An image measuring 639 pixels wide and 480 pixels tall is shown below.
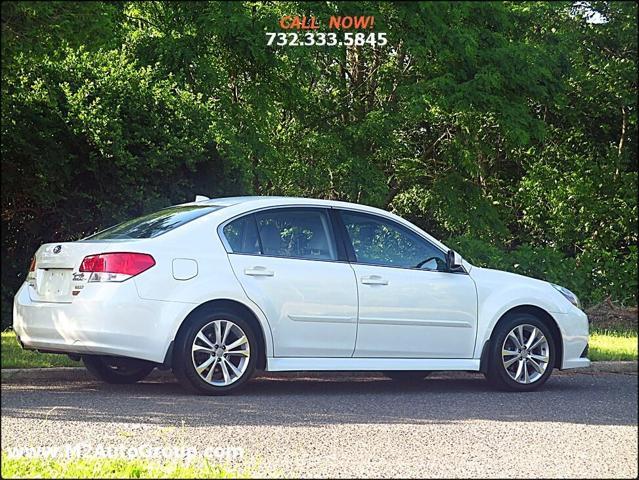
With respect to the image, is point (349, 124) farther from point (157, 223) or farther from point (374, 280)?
point (157, 223)

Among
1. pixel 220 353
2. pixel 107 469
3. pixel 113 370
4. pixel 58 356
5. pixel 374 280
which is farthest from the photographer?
pixel 58 356

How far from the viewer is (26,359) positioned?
37.8 ft

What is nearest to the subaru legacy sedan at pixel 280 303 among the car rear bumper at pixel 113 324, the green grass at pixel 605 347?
the car rear bumper at pixel 113 324

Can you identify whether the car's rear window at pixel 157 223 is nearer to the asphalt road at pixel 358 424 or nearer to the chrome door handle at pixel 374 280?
the asphalt road at pixel 358 424

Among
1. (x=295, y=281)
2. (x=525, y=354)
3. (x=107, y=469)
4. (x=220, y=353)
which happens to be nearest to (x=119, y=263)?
(x=220, y=353)

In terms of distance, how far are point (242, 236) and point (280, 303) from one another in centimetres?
70

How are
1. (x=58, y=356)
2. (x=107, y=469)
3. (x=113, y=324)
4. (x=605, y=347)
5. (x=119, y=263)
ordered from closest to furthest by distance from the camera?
(x=107, y=469)
(x=113, y=324)
(x=119, y=263)
(x=58, y=356)
(x=605, y=347)

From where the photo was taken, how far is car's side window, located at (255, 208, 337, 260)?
1027 centimetres

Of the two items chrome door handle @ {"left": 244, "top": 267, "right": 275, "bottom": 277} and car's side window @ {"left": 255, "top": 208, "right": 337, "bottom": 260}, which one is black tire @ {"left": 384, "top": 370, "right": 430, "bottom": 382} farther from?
chrome door handle @ {"left": 244, "top": 267, "right": 275, "bottom": 277}

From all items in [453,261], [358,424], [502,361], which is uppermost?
[453,261]

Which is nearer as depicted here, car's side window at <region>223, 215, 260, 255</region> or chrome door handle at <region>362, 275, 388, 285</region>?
car's side window at <region>223, 215, 260, 255</region>

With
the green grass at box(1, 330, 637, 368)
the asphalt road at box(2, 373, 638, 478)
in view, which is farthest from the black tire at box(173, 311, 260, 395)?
the green grass at box(1, 330, 637, 368)

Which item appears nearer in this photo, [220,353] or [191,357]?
[191,357]

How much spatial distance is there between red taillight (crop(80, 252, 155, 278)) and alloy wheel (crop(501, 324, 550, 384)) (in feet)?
11.5
